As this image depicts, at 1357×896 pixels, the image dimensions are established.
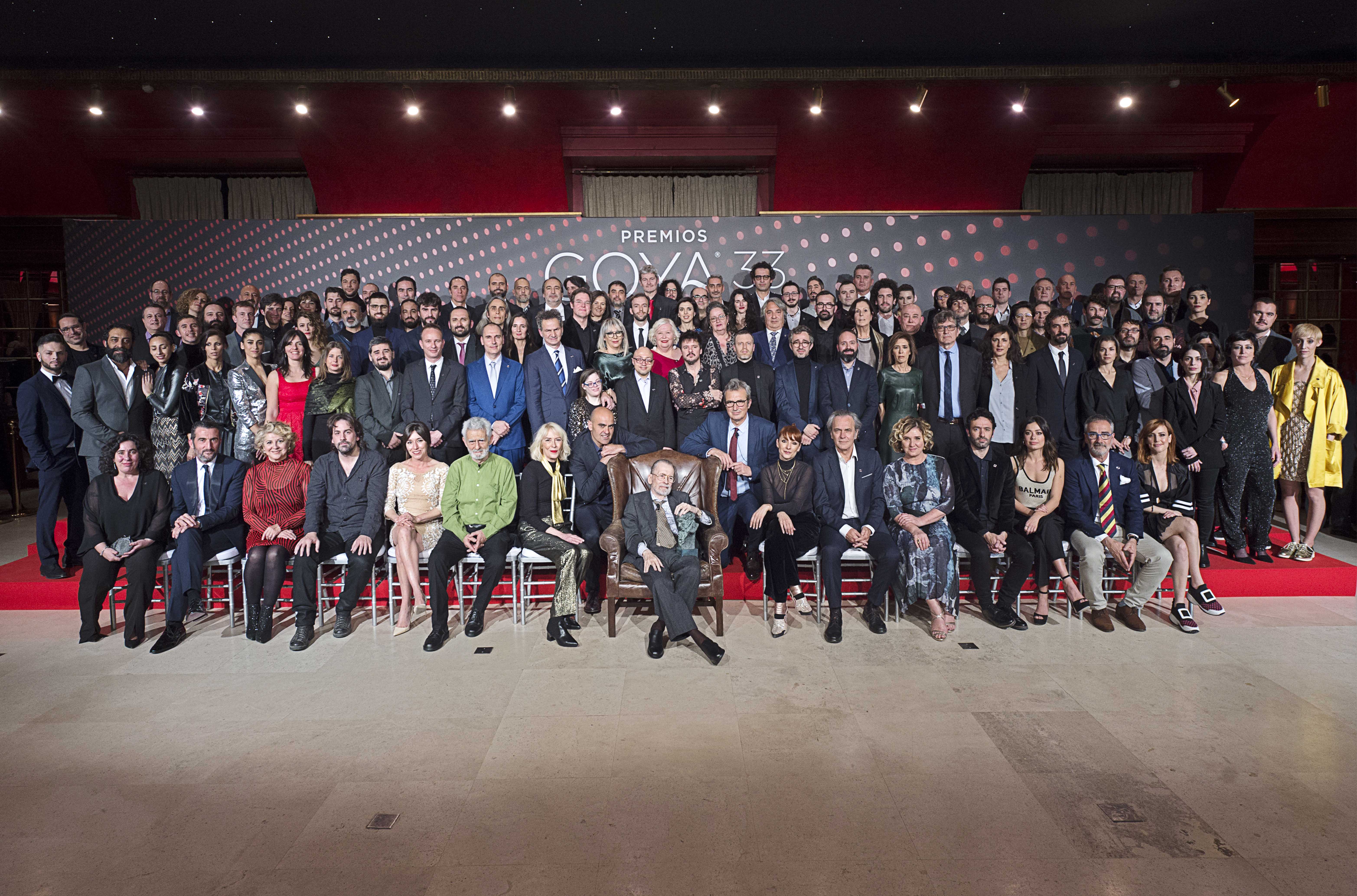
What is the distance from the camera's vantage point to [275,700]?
3592mm

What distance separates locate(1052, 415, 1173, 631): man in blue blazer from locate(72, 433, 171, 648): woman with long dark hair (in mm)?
5498

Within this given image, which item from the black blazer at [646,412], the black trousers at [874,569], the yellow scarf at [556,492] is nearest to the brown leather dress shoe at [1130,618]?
the black trousers at [874,569]

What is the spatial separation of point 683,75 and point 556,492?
457cm

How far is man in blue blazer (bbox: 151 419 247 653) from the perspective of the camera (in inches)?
175

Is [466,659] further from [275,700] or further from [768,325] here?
[768,325]

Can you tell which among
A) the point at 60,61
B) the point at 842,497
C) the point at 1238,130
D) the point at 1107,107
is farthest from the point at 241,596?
the point at 1238,130

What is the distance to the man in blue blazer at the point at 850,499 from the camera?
15.0ft

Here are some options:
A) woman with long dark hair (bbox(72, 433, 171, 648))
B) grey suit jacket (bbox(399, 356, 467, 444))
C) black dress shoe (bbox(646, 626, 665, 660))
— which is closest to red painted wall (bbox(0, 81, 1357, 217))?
grey suit jacket (bbox(399, 356, 467, 444))

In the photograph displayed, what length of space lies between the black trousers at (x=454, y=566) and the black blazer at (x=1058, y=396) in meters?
3.79

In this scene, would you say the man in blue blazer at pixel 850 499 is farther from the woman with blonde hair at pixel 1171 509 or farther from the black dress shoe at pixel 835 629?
the woman with blonde hair at pixel 1171 509

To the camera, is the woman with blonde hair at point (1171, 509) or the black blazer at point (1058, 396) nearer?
the woman with blonde hair at point (1171, 509)

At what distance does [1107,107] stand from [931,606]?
664 centimetres

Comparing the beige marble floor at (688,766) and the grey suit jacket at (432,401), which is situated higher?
the grey suit jacket at (432,401)

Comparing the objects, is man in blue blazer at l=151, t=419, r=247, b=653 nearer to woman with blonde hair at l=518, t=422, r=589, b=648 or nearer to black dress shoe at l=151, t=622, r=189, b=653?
black dress shoe at l=151, t=622, r=189, b=653
